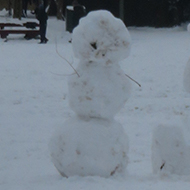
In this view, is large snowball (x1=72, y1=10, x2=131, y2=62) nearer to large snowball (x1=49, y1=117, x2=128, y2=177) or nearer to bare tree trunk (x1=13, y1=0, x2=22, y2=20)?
large snowball (x1=49, y1=117, x2=128, y2=177)

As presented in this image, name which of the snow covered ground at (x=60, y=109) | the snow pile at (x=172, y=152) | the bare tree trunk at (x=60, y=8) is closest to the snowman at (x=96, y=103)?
the snow covered ground at (x=60, y=109)

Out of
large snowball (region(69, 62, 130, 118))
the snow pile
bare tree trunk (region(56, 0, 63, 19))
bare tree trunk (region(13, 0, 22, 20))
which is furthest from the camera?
bare tree trunk (region(13, 0, 22, 20))

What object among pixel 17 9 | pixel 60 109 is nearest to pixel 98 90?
pixel 60 109

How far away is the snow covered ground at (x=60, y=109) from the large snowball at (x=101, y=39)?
2.97 ft

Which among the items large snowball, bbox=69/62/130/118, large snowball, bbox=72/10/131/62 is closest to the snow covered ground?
large snowball, bbox=69/62/130/118

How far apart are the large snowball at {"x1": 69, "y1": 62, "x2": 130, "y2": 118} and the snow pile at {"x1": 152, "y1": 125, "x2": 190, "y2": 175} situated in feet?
2.69

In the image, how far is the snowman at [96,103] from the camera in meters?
5.08

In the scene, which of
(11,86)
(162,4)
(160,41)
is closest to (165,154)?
(11,86)

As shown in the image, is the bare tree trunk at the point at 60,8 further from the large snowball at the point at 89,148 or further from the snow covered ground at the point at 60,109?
the large snowball at the point at 89,148

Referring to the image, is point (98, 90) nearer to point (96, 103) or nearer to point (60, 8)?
point (96, 103)

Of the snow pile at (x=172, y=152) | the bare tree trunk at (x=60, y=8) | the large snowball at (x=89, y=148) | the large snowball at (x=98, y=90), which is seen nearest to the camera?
the large snowball at (x=89, y=148)

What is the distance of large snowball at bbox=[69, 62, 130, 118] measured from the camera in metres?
5.19

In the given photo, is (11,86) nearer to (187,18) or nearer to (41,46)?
(41,46)

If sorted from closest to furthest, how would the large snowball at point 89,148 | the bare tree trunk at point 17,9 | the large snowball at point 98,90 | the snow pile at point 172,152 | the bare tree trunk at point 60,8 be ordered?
the large snowball at point 89,148, the large snowball at point 98,90, the snow pile at point 172,152, the bare tree trunk at point 60,8, the bare tree trunk at point 17,9
